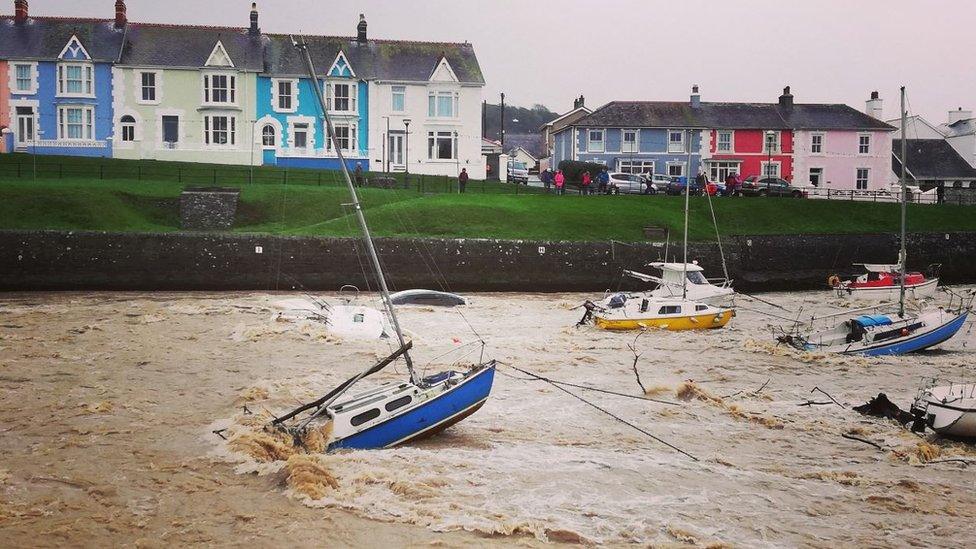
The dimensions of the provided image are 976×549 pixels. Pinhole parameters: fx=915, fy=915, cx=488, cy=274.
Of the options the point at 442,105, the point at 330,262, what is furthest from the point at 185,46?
the point at 330,262

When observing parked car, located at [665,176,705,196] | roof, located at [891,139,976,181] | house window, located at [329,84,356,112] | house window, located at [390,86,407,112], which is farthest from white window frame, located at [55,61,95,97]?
roof, located at [891,139,976,181]

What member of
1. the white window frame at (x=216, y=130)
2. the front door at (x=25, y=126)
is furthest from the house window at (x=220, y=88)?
the front door at (x=25, y=126)

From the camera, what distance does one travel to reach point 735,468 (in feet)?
48.1

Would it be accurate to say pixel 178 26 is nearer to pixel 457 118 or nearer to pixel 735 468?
pixel 457 118

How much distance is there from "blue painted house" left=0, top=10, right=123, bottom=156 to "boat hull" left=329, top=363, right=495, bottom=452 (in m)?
44.2

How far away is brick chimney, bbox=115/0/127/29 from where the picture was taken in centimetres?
5522

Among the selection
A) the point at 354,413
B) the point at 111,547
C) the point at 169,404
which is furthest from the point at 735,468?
the point at 169,404

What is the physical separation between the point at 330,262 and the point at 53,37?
98.6ft

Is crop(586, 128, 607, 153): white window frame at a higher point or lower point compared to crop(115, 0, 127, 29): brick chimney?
lower

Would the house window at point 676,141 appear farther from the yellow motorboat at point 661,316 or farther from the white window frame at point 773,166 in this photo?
the yellow motorboat at point 661,316

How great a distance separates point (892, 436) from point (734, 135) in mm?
49029

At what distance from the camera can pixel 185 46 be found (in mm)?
54844

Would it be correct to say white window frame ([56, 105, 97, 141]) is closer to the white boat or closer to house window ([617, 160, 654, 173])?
house window ([617, 160, 654, 173])

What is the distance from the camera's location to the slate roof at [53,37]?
53.5 m
